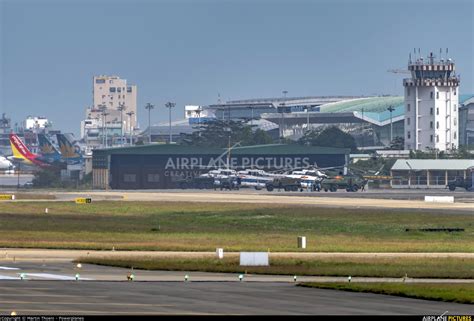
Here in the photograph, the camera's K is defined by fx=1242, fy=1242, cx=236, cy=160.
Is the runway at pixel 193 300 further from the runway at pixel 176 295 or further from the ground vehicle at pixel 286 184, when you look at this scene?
the ground vehicle at pixel 286 184

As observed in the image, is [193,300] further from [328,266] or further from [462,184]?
[462,184]

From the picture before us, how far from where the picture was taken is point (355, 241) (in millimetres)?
85562

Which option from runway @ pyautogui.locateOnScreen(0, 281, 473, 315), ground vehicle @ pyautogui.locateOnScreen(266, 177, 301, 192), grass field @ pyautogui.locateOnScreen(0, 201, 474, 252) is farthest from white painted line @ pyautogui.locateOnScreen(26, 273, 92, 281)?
ground vehicle @ pyautogui.locateOnScreen(266, 177, 301, 192)

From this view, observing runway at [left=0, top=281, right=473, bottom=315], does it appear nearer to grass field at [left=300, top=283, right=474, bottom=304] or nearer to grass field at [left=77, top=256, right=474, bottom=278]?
grass field at [left=300, top=283, right=474, bottom=304]

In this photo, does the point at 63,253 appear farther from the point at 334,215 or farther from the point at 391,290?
the point at 334,215

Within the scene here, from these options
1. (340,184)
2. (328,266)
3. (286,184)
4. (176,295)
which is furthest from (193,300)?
(340,184)

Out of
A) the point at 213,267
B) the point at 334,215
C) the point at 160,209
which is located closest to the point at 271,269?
the point at 213,267

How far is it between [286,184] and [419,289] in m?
146

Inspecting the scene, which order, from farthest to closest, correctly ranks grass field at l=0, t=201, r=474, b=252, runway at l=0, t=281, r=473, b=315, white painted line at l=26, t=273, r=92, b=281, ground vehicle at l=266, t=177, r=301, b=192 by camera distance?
ground vehicle at l=266, t=177, r=301, b=192
grass field at l=0, t=201, r=474, b=252
white painted line at l=26, t=273, r=92, b=281
runway at l=0, t=281, r=473, b=315

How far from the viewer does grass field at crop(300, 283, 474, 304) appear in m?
47.9

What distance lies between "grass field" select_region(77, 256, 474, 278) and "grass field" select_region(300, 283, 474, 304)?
17.6 feet

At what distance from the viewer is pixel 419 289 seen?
5116cm

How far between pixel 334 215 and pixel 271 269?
5550 cm

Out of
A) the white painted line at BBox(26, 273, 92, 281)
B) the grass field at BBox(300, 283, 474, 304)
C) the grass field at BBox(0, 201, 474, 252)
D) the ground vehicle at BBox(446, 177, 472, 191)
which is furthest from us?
the ground vehicle at BBox(446, 177, 472, 191)
